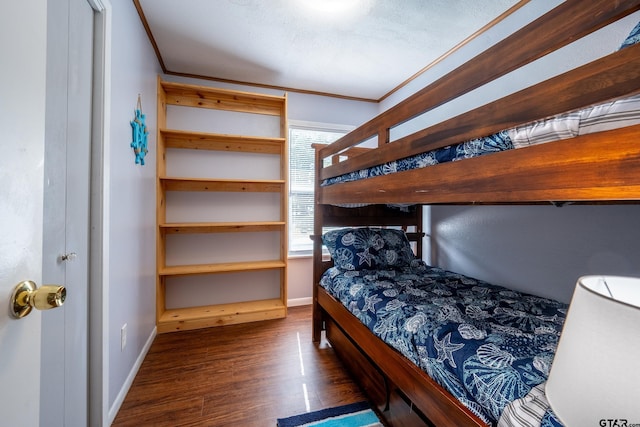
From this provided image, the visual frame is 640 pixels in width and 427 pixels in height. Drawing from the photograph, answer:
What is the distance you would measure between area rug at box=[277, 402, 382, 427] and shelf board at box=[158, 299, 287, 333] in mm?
1302

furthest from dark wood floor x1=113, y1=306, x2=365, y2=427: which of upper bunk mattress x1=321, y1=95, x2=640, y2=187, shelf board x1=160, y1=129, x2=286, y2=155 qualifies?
shelf board x1=160, y1=129, x2=286, y2=155

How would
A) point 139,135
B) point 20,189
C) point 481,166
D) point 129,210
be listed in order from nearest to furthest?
1. point 20,189
2. point 481,166
3. point 129,210
4. point 139,135

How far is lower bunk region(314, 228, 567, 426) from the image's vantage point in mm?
793

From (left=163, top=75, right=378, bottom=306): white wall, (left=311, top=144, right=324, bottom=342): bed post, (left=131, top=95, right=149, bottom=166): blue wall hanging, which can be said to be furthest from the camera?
(left=163, top=75, right=378, bottom=306): white wall

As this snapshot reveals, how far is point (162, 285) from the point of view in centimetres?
252

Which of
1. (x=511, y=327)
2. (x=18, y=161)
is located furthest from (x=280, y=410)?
(x=18, y=161)

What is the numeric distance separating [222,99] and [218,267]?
1.66 metres

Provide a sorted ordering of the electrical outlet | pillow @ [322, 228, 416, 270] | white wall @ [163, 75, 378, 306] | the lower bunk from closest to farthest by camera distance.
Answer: the lower bunk
the electrical outlet
pillow @ [322, 228, 416, 270]
white wall @ [163, 75, 378, 306]

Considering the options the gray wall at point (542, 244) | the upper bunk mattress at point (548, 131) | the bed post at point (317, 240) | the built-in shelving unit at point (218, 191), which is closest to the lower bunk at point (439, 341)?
the bed post at point (317, 240)

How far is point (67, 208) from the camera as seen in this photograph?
1.08 m

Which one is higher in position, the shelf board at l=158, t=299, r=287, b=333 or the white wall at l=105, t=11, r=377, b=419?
the white wall at l=105, t=11, r=377, b=419

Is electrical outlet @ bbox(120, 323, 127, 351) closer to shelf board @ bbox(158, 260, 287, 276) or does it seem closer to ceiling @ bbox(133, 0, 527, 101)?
shelf board @ bbox(158, 260, 287, 276)

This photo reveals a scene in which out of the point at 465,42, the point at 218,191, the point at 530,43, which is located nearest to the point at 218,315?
the point at 218,191

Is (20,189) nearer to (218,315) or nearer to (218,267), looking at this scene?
(218,267)
